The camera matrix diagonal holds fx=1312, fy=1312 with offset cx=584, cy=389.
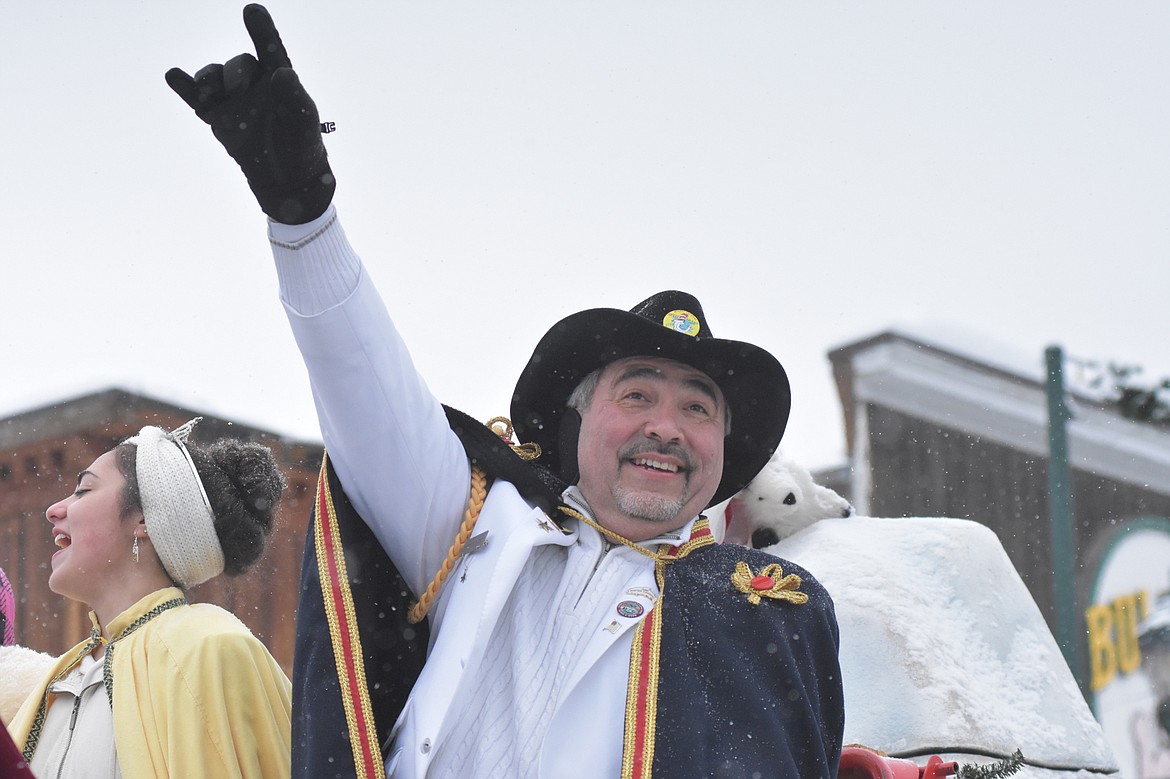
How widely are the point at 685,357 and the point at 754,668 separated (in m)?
0.64

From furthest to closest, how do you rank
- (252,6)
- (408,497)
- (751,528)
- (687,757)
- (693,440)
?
Answer: (751,528), (693,440), (408,497), (687,757), (252,6)

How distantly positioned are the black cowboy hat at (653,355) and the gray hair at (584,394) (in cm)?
1

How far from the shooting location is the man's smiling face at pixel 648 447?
2.56 meters

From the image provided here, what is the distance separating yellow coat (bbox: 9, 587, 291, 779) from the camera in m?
2.54

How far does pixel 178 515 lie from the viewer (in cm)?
284

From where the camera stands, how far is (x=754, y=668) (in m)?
2.38

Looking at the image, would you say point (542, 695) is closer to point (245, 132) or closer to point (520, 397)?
point (520, 397)

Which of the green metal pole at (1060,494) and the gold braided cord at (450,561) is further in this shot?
the green metal pole at (1060,494)

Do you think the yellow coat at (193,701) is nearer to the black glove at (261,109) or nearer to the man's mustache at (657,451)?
the man's mustache at (657,451)

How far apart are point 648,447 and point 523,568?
1.13ft

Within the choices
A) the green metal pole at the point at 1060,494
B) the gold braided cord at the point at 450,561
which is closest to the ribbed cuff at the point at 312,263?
the gold braided cord at the point at 450,561

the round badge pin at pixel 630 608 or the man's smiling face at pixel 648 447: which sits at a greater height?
the man's smiling face at pixel 648 447

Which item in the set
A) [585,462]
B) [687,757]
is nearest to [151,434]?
[585,462]

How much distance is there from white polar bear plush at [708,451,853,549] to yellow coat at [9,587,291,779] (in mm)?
1328
